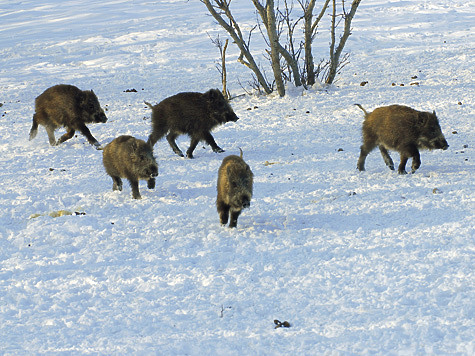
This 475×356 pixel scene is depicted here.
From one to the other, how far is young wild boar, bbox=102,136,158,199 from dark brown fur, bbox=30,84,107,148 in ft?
11.0

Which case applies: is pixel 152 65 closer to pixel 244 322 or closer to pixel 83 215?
pixel 83 215

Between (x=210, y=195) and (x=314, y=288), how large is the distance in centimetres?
357

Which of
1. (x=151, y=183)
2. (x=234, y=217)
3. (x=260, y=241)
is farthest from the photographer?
(x=151, y=183)

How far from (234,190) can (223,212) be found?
16.1 inches

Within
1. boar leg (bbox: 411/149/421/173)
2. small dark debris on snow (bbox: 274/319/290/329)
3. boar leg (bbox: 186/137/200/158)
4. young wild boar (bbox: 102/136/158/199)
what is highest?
young wild boar (bbox: 102/136/158/199)

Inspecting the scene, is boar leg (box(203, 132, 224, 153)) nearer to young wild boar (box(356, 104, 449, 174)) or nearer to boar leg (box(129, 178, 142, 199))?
boar leg (box(129, 178, 142, 199))

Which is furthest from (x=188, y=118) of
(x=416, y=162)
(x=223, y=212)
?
(x=416, y=162)

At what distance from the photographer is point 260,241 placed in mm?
6781

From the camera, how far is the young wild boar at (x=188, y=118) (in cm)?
1126

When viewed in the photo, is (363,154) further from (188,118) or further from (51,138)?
(51,138)

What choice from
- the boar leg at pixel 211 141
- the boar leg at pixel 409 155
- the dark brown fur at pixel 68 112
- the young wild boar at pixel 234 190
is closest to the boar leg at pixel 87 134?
the dark brown fur at pixel 68 112

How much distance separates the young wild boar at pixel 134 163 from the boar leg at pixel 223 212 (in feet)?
6.44

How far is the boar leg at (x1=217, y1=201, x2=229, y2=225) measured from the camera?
725 centimetres

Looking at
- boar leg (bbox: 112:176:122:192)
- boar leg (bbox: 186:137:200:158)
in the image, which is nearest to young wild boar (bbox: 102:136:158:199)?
boar leg (bbox: 112:176:122:192)
